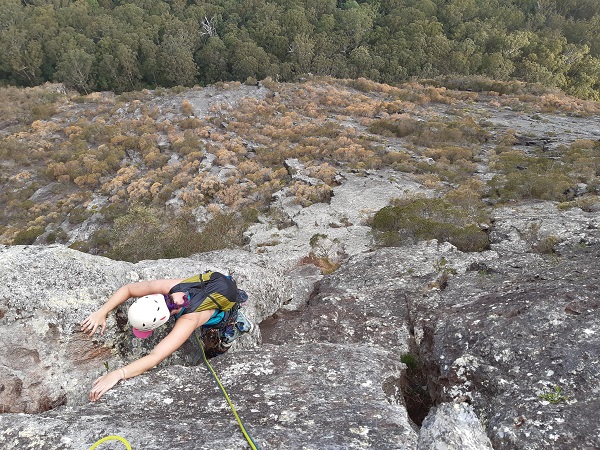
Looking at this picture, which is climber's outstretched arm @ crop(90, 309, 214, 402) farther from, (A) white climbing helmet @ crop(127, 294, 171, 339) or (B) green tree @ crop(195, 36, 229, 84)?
(B) green tree @ crop(195, 36, 229, 84)

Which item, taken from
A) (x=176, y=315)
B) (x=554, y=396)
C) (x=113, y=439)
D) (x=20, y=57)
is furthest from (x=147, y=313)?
(x=20, y=57)

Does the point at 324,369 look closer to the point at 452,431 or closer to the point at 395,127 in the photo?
the point at 452,431

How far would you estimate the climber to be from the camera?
4875 millimetres

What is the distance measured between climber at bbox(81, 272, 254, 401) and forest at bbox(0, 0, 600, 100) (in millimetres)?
60202

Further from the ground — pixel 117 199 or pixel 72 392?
pixel 72 392

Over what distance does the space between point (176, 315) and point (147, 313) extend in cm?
86

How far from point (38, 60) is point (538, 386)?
271ft

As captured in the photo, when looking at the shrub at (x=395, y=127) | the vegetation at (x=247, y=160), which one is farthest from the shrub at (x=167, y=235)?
the shrub at (x=395, y=127)

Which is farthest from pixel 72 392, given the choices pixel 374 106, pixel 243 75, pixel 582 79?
pixel 582 79

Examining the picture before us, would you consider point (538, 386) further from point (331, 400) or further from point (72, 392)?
point (72, 392)

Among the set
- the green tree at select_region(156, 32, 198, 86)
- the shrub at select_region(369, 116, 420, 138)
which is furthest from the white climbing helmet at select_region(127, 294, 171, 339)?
the green tree at select_region(156, 32, 198, 86)

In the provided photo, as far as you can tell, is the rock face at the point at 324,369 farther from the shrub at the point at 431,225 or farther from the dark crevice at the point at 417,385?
the shrub at the point at 431,225

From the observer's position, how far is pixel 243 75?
70.8m

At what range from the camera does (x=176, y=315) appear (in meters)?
5.65
